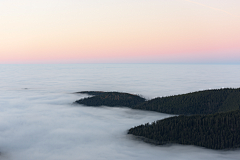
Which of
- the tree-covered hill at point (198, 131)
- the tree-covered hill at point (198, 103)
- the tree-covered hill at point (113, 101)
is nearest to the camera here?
the tree-covered hill at point (198, 131)

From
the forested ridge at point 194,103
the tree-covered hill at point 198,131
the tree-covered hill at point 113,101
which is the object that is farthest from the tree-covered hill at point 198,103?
the tree-covered hill at point 198,131

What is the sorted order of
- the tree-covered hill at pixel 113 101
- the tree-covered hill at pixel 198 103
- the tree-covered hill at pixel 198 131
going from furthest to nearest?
the tree-covered hill at pixel 113 101 → the tree-covered hill at pixel 198 103 → the tree-covered hill at pixel 198 131

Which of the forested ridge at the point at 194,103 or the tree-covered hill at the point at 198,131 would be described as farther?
the forested ridge at the point at 194,103

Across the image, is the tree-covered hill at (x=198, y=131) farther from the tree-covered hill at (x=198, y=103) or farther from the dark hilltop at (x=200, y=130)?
the tree-covered hill at (x=198, y=103)

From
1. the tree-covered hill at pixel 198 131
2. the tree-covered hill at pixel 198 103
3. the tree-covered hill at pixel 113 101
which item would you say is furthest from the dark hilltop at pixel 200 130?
the tree-covered hill at pixel 113 101

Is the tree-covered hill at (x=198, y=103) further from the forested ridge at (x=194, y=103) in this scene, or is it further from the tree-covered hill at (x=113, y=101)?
the tree-covered hill at (x=113, y=101)

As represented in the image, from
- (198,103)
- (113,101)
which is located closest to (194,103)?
(198,103)

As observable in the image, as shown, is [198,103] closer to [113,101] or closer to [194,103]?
[194,103]

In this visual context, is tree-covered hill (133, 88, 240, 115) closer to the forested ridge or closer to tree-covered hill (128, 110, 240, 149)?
the forested ridge
